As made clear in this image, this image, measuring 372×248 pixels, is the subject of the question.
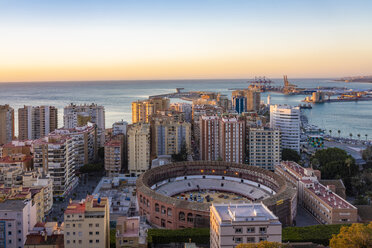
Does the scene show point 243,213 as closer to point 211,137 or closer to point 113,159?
point 113,159

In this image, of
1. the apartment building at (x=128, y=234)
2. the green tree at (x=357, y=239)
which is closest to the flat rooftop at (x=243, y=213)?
the green tree at (x=357, y=239)

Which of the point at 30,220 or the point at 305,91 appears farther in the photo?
the point at 305,91

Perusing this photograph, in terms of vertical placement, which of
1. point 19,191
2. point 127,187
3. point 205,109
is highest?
point 205,109

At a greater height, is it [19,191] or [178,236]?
[19,191]

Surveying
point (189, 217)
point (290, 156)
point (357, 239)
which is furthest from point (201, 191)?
point (357, 239)

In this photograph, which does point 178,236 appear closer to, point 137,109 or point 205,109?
point 205,109

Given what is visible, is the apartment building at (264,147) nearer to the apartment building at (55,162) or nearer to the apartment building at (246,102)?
the apartment building at (55,162)

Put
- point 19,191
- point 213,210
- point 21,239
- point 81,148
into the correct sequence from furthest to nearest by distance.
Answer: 1. point 81,148
2. point 19,191
3. point 21,239
4. point 213,210

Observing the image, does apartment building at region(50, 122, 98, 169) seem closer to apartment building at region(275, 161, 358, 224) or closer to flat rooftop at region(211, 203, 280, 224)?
apartment building at region(275, 161, 358, 224)

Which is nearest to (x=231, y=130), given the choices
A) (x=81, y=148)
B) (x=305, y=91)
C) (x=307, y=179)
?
(x=307, y=179)
